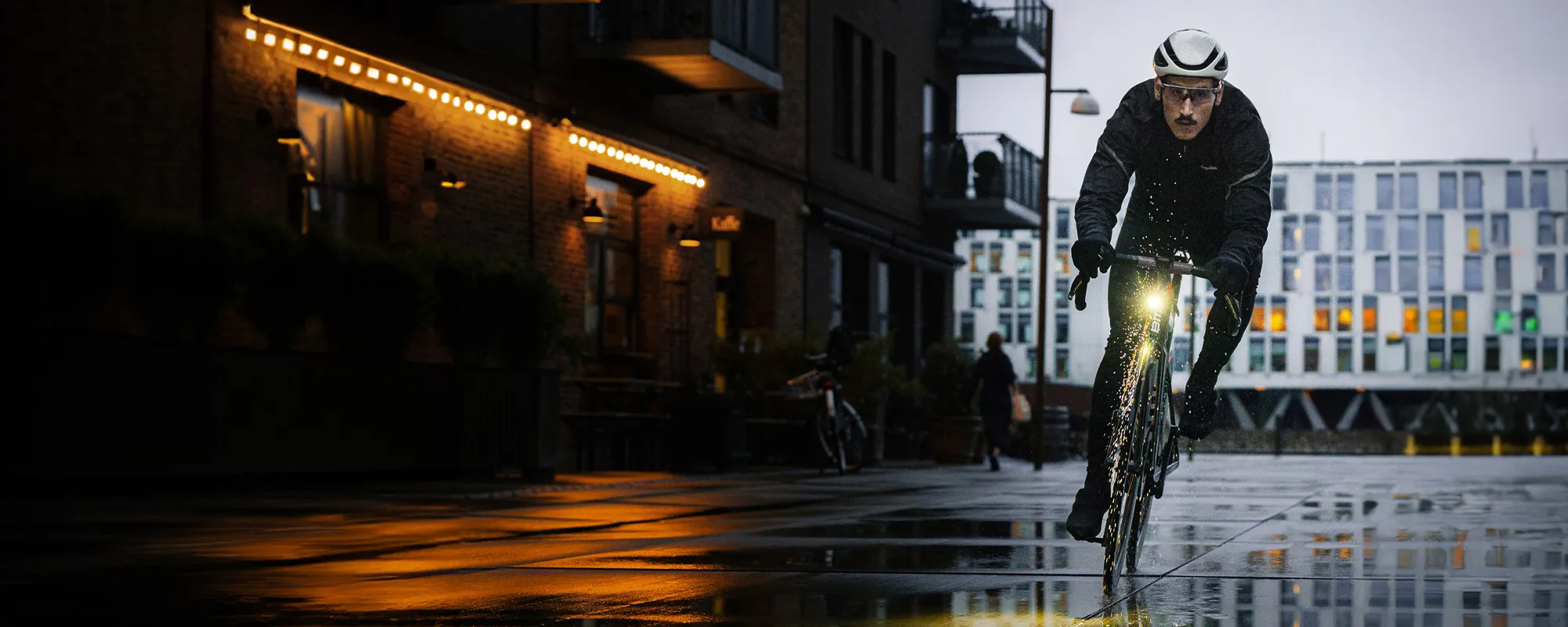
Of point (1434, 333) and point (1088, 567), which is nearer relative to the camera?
point (1088, 567)

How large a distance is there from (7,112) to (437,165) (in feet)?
20.0

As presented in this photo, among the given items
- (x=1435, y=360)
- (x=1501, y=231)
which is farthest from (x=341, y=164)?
(x=1501, y=231)

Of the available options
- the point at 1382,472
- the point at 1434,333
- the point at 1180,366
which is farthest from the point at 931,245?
the point at 1434,333

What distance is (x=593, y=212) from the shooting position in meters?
22.7

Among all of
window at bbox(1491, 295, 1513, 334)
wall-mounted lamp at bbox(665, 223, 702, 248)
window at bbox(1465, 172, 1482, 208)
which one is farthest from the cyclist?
window at bbox(1491, 295, 1513, 334)

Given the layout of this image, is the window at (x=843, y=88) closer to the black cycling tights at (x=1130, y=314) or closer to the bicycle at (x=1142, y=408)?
the black cycling tights at (x=1130, y=314)

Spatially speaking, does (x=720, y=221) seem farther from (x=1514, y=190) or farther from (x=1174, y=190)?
(x=1514, y=190)

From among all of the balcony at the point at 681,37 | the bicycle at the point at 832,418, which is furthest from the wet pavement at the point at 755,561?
the balcony at the point at 681,37

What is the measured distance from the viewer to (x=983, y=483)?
19.5 metres

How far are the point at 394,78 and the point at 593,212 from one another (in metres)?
4.32

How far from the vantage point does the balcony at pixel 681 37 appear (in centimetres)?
2219

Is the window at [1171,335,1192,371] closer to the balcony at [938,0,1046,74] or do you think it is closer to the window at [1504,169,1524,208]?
the balcony at [938,0,1046,74]

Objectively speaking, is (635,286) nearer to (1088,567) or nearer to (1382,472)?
(1382,472)

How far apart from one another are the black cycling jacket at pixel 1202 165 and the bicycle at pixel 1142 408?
21cm
